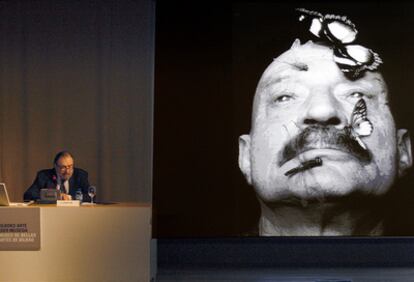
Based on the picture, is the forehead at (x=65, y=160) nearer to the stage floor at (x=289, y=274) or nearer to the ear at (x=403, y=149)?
the stage floor at (x=289, y=274)

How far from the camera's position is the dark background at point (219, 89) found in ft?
31.0

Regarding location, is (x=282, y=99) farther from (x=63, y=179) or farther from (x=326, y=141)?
(x=63, y=179)

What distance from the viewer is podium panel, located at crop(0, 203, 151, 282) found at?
22.0ft

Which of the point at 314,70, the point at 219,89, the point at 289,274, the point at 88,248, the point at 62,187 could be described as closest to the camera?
the point at 88,248

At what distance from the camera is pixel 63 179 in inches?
307

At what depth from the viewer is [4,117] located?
9.88 metres

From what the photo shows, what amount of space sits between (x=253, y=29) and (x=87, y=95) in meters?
1.98

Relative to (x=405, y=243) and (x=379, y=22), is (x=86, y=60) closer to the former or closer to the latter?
(x=379, y=22)

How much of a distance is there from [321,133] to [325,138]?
0.22 ft

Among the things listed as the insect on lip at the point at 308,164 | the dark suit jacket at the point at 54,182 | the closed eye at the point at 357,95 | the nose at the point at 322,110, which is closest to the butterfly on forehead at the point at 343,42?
the closed eye at the point at 357,95

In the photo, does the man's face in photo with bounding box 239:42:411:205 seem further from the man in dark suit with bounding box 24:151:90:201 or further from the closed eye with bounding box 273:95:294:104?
the man in dark suit with bounding box 24:151:90:201

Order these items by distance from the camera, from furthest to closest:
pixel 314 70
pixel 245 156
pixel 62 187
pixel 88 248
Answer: pixel 245 156 < pixel 314 70 < pixel 62 187 < pixel 88 248

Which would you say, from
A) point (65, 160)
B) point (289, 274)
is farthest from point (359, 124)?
point (65, 160)

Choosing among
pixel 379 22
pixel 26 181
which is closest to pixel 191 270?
pixel 26 181
